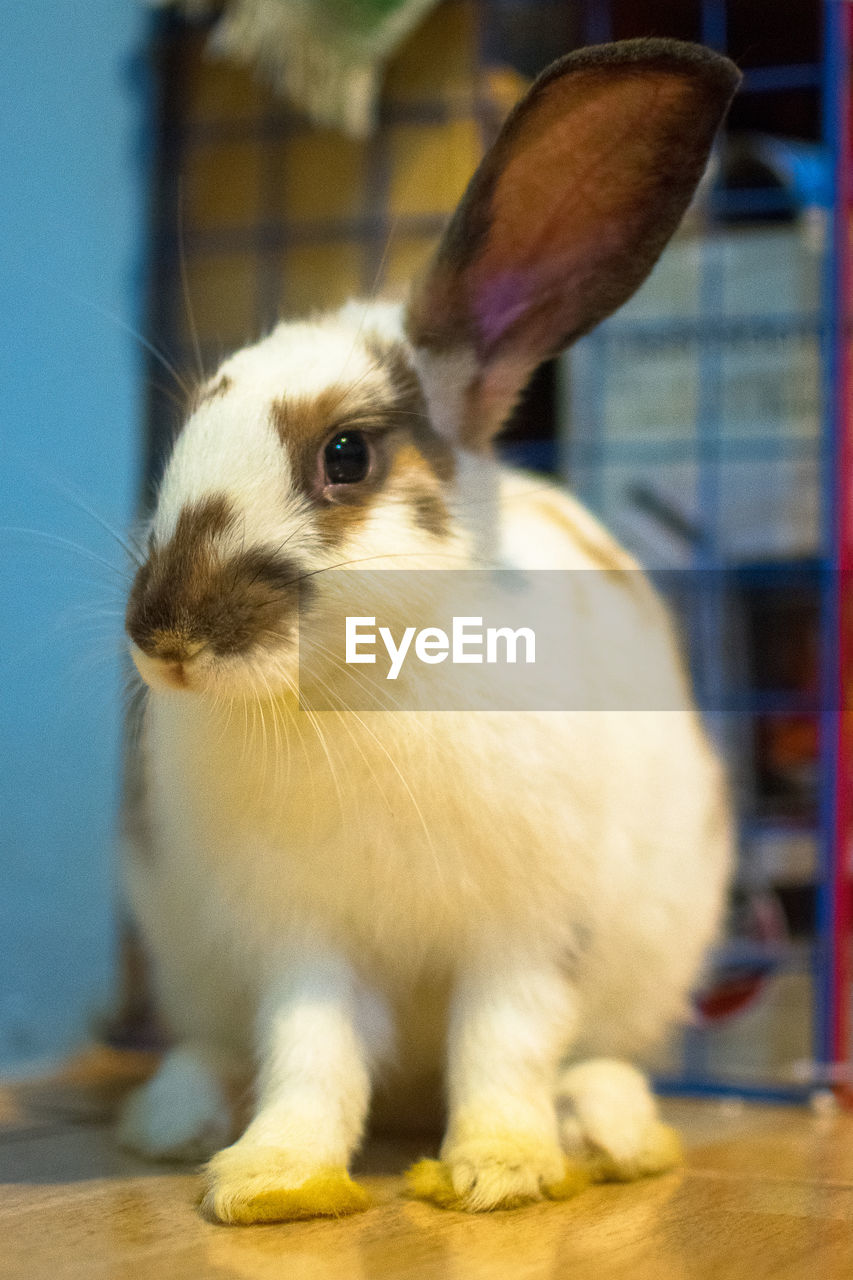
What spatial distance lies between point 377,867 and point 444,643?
0.15 m

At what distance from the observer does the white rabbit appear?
2.66ft

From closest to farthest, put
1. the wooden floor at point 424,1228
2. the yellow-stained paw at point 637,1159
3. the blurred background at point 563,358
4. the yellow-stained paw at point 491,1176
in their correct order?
the wooden floor at point 424,1228 < the yellow-stained paw at point 491,1176 < the yellow-stained paw at point 637,1159 < the blurred background at point 563,358

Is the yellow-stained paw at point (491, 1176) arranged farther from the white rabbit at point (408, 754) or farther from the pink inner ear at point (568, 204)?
the pink inner ear at point (568, 204)

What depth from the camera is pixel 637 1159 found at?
95cm

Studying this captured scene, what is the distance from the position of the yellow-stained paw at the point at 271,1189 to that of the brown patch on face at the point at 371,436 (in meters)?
0.38

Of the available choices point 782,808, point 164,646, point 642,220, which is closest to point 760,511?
point 782,808

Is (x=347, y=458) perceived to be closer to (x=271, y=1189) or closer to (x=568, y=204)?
(x=568, y=204)

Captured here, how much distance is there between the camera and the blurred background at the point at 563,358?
4.16 feet

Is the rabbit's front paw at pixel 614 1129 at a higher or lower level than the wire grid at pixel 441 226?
lower

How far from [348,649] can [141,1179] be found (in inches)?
15.7

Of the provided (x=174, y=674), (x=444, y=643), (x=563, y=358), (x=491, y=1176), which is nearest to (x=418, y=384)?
(x=444, y=643)

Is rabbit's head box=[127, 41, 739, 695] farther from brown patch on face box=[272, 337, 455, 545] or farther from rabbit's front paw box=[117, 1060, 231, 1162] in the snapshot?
rabbit's front paw box=[117, 1060, 231, 1162]

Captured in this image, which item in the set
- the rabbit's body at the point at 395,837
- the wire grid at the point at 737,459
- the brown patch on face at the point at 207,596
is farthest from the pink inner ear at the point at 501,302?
the wire grid at the point at 737,459

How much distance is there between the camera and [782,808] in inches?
65.2
